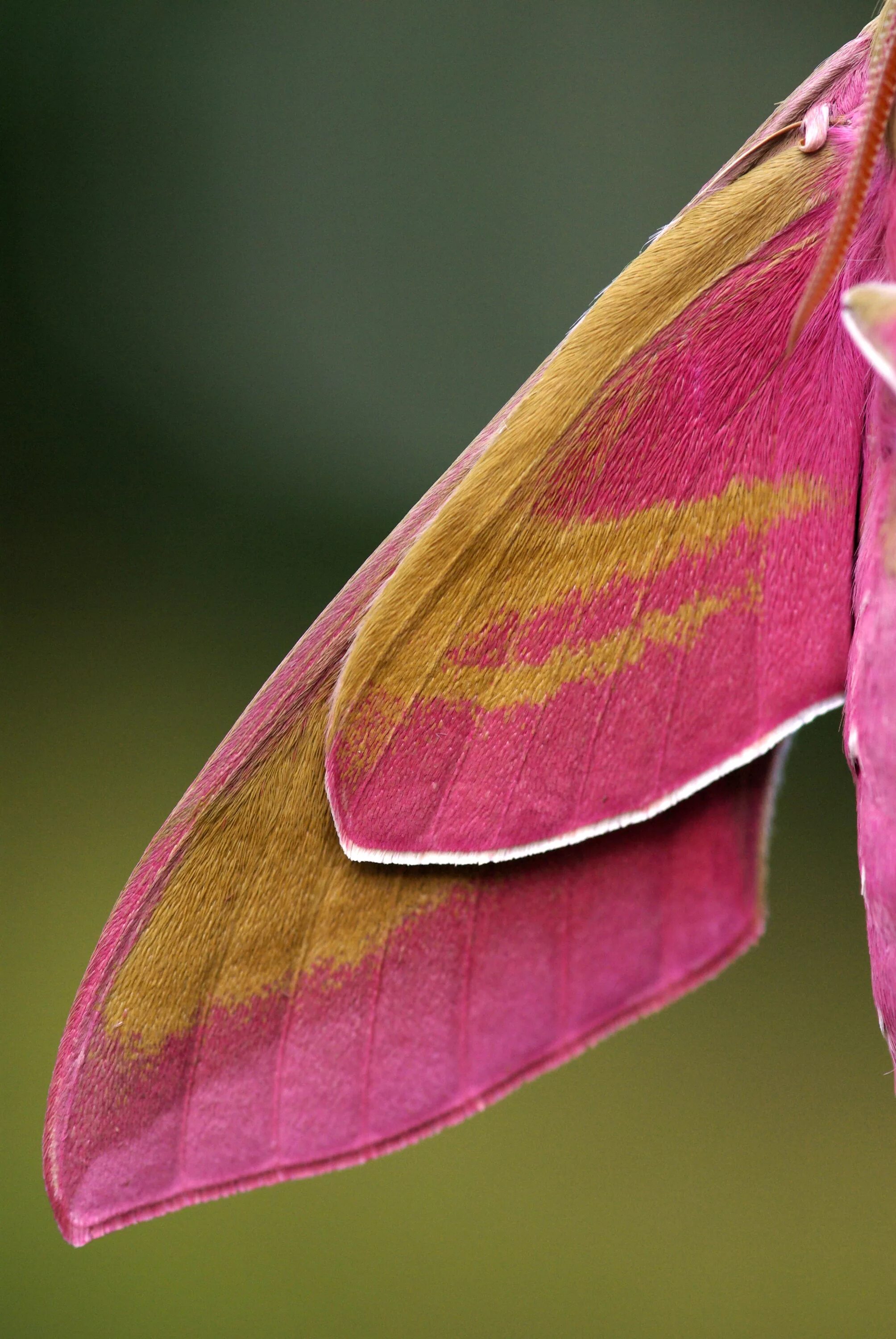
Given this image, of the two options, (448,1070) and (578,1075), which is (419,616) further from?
(578,1075)

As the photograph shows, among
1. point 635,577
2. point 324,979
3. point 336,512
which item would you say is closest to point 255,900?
point 324,979

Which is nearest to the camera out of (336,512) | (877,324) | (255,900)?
(877,324)

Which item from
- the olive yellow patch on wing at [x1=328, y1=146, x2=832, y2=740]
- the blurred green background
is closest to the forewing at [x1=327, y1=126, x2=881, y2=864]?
the olive yellow patch on wing at [x1=328, y1=146, x2=832, y2=740]

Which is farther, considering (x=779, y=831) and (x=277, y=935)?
(x=779, y=831)

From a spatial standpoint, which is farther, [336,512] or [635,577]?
[336,512]

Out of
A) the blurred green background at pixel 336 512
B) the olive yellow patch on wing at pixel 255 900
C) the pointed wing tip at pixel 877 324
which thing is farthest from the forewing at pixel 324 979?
the blurred green background at pixel 336 512

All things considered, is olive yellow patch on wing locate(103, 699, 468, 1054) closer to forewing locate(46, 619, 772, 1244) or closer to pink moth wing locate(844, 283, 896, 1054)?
forewing locate(46, 619, 772, 1244)

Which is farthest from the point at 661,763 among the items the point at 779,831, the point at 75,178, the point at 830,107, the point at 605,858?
the point at 75,178

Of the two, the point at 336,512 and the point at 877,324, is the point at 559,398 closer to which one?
the point at 877,324
